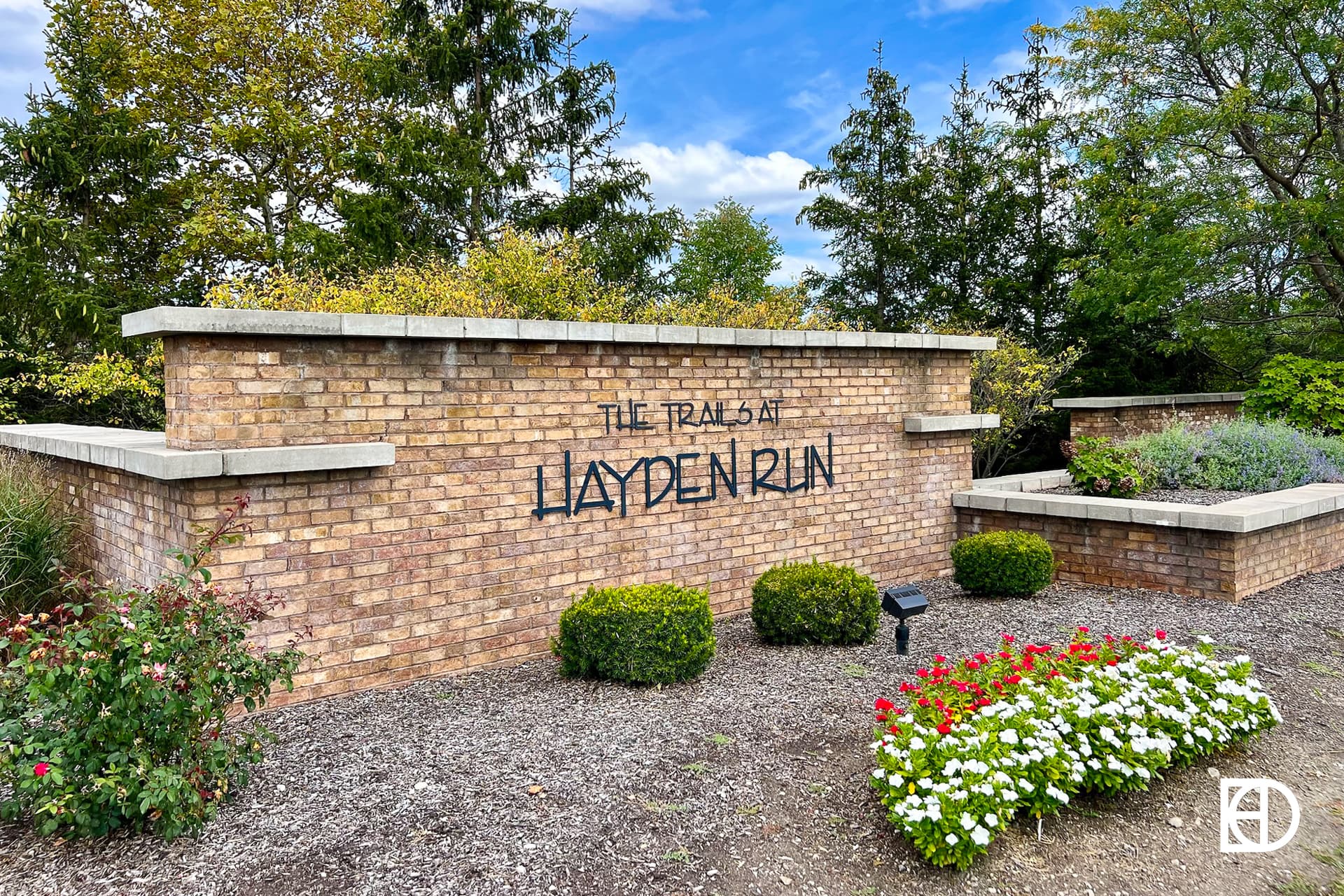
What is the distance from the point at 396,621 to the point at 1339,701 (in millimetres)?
5866

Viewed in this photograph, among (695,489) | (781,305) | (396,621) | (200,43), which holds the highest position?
(200,43)

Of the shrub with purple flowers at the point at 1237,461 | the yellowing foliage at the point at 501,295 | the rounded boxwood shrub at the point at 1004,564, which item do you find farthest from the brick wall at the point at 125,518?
the shrub with purple flowers at the point at 1237,461

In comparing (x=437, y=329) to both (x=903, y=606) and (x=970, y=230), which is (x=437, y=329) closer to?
(x=903, y=606)

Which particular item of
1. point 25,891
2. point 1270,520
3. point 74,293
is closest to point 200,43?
point 74,293

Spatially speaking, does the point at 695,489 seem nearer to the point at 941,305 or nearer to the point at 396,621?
the point at 396,621

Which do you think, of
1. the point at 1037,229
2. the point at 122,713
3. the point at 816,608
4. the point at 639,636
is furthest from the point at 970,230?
the point at 122,713

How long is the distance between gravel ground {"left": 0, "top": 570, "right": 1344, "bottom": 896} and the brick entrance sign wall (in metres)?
Answer: 0.73

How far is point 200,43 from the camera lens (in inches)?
669

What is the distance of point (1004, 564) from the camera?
280 inches

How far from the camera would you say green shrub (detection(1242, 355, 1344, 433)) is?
12.1 m

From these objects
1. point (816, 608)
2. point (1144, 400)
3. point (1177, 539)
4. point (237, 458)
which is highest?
point (1144, 400)

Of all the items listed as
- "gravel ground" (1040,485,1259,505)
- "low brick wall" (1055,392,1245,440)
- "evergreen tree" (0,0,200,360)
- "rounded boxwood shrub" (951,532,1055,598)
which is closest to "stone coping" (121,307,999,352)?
"rounded boxwood shrub" (951,532,1055,598)

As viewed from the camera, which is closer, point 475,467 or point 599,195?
point 475,467

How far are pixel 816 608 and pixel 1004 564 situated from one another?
91.9 inches
